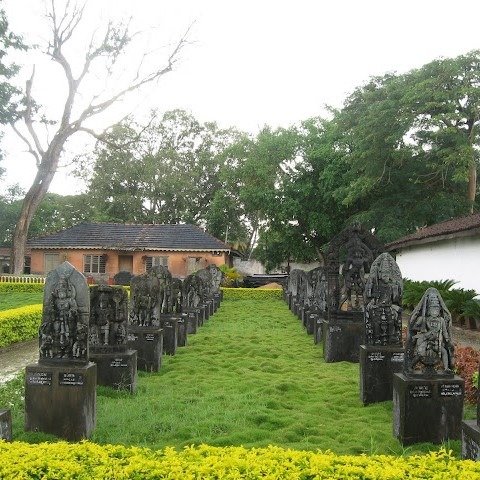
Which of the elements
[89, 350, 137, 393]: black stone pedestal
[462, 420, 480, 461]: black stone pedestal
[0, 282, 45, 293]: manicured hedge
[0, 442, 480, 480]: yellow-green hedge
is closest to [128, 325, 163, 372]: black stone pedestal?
[89, 350, 137, 393]: black stone pedestal

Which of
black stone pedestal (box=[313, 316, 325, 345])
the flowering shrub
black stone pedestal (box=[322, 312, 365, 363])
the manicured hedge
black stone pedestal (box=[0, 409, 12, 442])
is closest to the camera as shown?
black stone pedestal (box=[0, 409, 12, 442])

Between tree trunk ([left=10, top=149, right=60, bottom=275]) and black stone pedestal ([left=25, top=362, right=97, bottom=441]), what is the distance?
94.9ft

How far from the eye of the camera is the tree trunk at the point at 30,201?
111 feet

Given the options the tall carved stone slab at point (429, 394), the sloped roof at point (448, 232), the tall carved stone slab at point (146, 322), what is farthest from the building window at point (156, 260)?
the tall carved stone slab at point (429, 394)

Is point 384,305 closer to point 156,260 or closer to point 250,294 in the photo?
point 250,294

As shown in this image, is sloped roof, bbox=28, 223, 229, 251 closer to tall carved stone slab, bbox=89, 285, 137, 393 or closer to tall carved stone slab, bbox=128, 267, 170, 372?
tall carved stone slab, bbox=128, 267, 170, 372

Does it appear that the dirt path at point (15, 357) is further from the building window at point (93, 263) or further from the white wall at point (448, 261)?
the building window at point (93, 263)

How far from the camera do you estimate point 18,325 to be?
14.3 meters

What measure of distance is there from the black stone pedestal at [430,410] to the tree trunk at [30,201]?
30.9 metres

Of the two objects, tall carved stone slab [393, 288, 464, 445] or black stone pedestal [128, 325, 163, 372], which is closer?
tall carved stone slab [393, 288, 464, 445]

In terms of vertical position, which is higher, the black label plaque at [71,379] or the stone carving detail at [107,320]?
the stone carving detail at [107,320]

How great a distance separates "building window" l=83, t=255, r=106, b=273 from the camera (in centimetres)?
3912

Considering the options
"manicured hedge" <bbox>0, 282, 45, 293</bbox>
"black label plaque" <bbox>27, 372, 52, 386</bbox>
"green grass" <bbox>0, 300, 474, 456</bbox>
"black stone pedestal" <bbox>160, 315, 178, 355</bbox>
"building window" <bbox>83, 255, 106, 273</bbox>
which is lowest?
"green grass" <bbox>0, 300, 474, 456</bbox>

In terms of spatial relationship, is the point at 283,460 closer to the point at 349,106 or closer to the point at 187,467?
the point at 187,467
